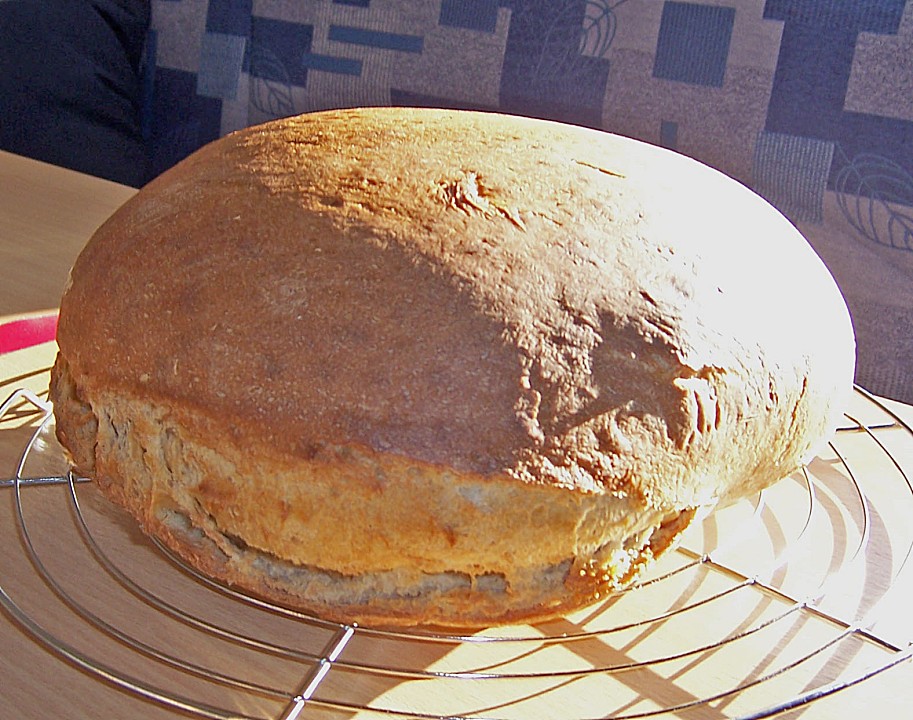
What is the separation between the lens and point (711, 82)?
1.56 meters

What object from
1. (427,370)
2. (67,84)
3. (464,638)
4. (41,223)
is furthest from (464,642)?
(67,84)

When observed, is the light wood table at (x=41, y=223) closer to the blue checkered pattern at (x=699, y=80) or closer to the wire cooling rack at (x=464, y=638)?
the wire cooling rack at (x=464, y=638)

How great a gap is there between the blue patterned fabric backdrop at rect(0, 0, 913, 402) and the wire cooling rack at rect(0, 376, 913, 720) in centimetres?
79

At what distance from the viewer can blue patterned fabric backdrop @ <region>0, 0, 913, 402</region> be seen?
1.45 meters

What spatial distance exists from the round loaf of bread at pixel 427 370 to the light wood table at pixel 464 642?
5cm

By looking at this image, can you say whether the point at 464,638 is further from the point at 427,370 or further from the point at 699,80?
the point at 699,80

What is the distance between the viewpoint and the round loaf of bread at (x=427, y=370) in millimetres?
540

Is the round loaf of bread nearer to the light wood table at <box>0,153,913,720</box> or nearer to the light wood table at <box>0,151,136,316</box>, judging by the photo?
the light wood table at <box>0,153,913,720</box>

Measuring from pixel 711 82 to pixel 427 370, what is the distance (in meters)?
1.21

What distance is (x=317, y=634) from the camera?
25.2 inches

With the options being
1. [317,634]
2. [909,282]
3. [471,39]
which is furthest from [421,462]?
[471,39]

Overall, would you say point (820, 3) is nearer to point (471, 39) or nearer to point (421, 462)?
point (471, 39)

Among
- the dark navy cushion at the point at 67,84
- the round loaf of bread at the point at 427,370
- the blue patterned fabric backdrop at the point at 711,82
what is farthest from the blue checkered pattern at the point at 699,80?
the round loaf of bread at the point at 427,370

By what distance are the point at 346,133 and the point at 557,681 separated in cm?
41
